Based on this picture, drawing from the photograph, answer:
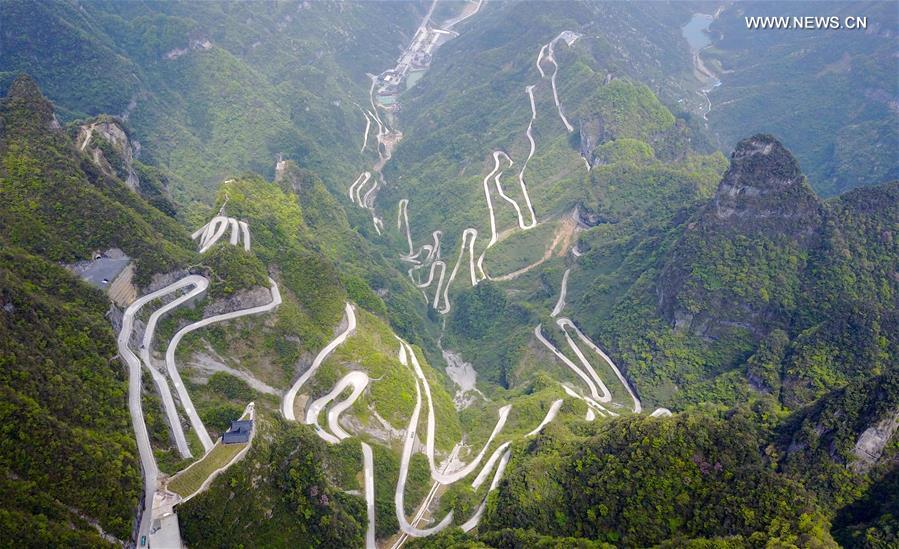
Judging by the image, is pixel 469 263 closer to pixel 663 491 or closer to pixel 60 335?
pixel 663 491

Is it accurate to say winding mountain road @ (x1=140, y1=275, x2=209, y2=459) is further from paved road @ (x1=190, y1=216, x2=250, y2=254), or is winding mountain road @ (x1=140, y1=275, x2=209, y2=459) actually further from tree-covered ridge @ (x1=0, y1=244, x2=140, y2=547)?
paved road @ (x1=190, y1=216, x2=250, y2=254)

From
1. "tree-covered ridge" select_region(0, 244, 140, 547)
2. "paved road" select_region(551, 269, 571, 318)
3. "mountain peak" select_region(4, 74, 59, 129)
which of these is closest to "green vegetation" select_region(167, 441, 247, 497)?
"tree-covered ridge" select_region(0, 244, 140, 547)

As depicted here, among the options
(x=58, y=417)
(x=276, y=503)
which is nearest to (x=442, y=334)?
(x=276, y=503)

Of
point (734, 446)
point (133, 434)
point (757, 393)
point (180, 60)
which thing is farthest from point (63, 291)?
point (180, 60)

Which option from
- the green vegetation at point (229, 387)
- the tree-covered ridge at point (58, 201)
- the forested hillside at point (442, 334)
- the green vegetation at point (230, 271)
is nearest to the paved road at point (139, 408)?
the forested hillside at point (442, 334)

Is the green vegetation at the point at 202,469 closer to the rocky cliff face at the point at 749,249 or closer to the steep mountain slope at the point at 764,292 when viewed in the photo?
the steep mountain slope at the point at 764,292

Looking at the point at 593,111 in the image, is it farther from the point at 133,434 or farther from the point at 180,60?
the point at 133,434
